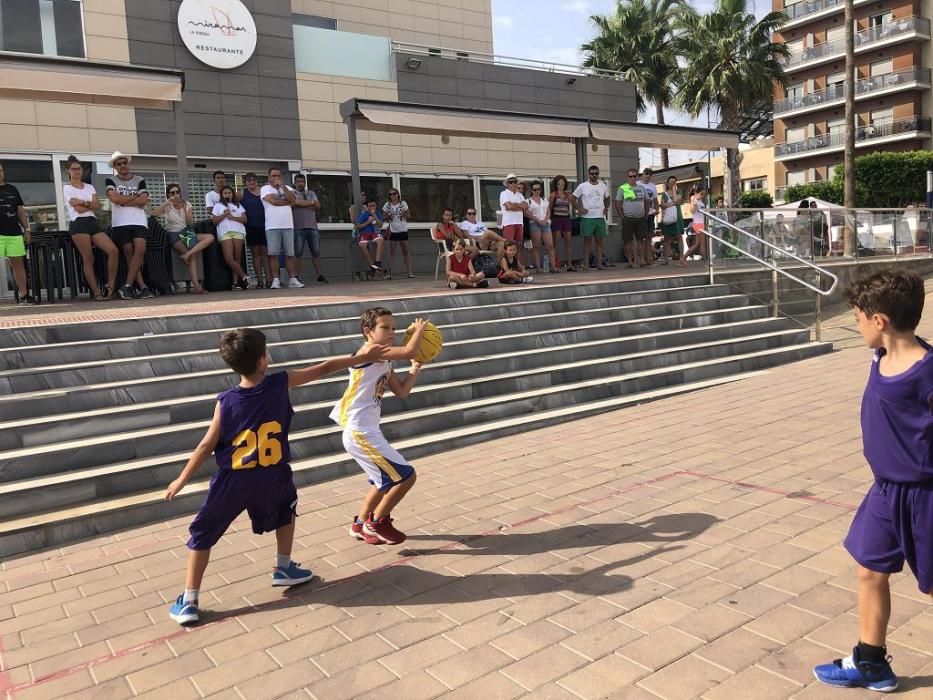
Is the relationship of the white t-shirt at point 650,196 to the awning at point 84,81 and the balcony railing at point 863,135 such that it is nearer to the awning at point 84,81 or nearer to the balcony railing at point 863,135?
the awning at point 84,81

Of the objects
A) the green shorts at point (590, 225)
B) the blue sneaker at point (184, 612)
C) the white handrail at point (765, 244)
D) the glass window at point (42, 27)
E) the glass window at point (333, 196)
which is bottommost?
the blue sneaker at point (184, 612)

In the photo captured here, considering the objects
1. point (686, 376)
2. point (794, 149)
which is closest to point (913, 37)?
point (794, 149)

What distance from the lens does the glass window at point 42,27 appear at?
1373cm

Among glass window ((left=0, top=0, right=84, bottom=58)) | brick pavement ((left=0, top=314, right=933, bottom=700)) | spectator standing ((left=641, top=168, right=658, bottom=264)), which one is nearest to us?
brick pavement ((left=0, top=314, right=933, bottom=700))

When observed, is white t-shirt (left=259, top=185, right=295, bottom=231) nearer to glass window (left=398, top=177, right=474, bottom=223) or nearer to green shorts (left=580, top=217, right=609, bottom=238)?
green shorts (left=580, top=217, right=609, bottom=238)

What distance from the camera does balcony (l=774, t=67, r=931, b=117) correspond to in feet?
155

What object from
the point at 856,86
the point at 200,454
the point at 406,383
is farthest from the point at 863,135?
the point at 200,454

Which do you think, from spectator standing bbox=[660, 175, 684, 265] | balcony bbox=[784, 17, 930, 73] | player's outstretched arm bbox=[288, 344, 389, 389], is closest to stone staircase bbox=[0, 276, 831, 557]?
player's outstretched arm bbox=[288, 344, 389, 389]

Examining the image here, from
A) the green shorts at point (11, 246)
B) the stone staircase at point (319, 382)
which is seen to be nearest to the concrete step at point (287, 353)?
the stone staircase at point (319, 382)

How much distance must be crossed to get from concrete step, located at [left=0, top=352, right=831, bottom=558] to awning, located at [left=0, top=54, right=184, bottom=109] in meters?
7.61

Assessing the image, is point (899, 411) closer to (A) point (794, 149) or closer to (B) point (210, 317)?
(B) point (210, 317)

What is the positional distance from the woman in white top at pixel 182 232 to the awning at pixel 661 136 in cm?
875

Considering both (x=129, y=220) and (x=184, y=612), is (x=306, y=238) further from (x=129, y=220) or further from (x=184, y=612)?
(x=184, y=612)

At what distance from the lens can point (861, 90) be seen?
50.4 metres
